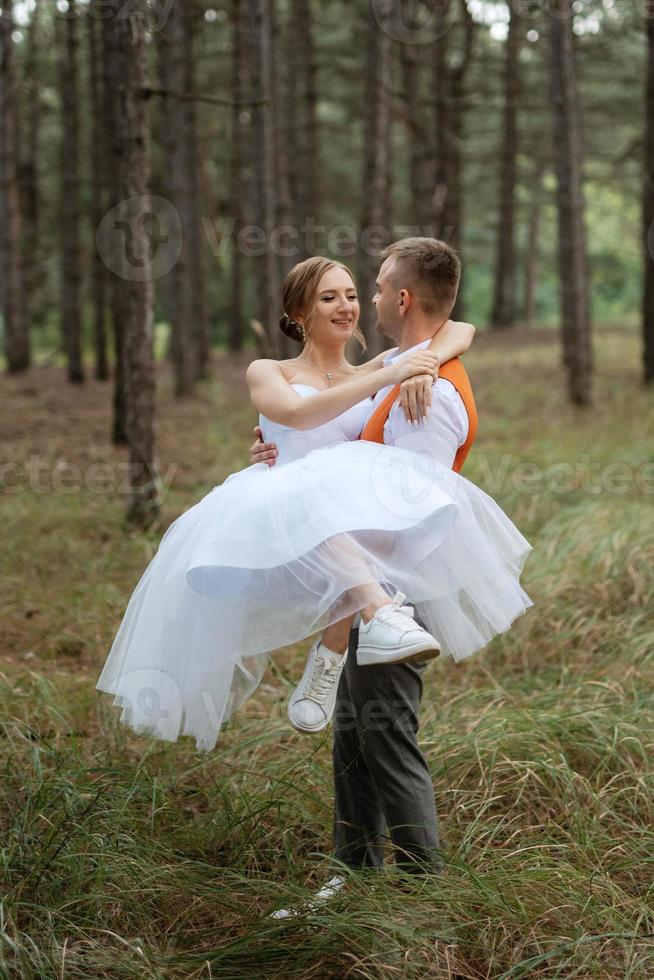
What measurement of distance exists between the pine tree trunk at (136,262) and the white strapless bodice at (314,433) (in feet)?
15.2

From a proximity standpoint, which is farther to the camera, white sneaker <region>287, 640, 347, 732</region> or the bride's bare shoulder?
the bride's bare shoulder

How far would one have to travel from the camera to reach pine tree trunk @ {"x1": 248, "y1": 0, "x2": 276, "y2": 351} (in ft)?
39.6

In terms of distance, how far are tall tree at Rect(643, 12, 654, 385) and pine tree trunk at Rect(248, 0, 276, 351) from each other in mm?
4575

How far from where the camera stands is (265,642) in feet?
9.62

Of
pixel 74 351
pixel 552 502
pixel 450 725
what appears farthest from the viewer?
pixel 74 351

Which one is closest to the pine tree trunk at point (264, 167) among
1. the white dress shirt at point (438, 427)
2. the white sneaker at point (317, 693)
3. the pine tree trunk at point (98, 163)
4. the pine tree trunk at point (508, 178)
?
the pine tree trunk at point (98, 163)

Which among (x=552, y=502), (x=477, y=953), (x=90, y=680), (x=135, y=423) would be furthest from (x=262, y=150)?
(x=477, y=953)

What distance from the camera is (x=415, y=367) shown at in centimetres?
285

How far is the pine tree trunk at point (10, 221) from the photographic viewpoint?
16344 millimetres

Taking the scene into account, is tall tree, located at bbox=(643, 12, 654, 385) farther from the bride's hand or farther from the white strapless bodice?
the bride's hand

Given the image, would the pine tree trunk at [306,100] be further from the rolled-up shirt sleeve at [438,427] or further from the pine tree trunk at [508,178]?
the rolled-up shirt sleeve at [438,427]

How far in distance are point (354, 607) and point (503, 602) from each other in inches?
21.0

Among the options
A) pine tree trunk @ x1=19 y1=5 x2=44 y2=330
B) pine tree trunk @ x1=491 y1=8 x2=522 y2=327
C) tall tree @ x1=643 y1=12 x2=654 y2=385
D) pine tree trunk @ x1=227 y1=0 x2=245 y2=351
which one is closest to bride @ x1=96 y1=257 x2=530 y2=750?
tall tree @ x1=643 y1=12 x2=654 y2=385

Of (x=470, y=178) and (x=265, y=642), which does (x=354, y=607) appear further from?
(x=470, y=178)
